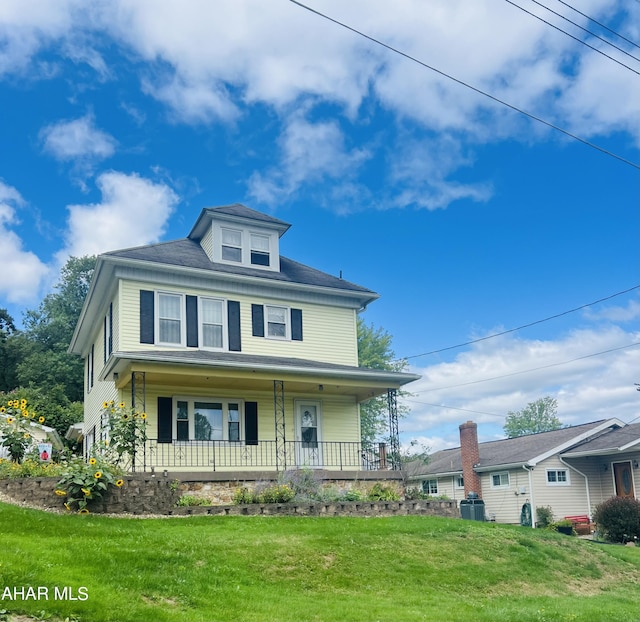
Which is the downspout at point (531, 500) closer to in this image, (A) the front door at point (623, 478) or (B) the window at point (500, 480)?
(B) the window at point (500, 480)

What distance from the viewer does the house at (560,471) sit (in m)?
30.2

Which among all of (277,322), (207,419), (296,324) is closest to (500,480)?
(296,324)

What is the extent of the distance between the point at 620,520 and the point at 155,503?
15370mm

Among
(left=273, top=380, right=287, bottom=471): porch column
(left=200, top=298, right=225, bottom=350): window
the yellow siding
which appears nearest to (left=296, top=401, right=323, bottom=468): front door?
(left=273, top=380, right=287, bottom=471): porch column

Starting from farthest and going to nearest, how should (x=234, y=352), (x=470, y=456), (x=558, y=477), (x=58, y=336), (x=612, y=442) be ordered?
(x=58, y=336) < (x=470, y=456) < (x=558, y=477) < (x=612, y=442) < (x=234, y=352)

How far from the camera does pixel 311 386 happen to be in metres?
21.5

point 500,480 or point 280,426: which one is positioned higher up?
point 280,426

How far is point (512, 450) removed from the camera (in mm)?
34938

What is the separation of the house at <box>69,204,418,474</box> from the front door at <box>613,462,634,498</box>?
1317 cm

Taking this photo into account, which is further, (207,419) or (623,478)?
(623,478)

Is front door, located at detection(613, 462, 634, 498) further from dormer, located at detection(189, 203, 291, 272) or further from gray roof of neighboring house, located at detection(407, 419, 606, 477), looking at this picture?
dormer, located at detection(189, 203, 291, 272)

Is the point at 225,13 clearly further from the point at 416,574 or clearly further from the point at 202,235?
the point at 202,235

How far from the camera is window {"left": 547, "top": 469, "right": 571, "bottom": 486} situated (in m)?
31.2

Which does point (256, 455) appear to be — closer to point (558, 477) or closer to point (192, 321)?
point (192, 321)
